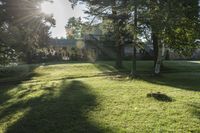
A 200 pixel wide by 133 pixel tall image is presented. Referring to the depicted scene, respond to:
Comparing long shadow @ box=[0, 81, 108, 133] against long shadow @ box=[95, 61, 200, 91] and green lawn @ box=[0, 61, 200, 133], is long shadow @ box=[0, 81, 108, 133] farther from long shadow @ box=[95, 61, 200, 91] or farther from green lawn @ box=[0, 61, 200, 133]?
long shadow @ box=[95, 61, 200, 91]

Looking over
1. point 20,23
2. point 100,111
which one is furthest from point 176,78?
point 20,23

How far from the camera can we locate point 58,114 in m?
9.83

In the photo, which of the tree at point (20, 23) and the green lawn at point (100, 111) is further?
the tree at point (20, 23)

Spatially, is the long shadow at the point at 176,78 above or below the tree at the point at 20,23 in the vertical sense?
below

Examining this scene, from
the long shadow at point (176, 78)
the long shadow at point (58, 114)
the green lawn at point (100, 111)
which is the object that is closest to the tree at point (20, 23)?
the long shadow at point (176, 78)

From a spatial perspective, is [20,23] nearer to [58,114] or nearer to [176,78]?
[176,78]

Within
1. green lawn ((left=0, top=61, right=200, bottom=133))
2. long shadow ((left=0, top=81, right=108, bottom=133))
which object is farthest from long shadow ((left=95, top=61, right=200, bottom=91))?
long shadow ((left=0, top=81, right=108, bottom=133))

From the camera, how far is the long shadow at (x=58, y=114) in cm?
860

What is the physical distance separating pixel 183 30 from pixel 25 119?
11.3 meters

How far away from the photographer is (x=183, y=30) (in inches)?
702

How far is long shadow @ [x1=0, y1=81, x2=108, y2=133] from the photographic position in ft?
28.2

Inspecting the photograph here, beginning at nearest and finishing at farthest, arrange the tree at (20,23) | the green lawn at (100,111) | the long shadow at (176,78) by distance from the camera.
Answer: the green lawn at (100,111), the long shadow at (176,78), the tree at (20,23)

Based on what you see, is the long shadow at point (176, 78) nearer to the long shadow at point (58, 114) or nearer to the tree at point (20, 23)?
the long shadow at point (58, 114)

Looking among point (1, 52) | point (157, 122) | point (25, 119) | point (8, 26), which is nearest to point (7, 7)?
point (8, 26)
